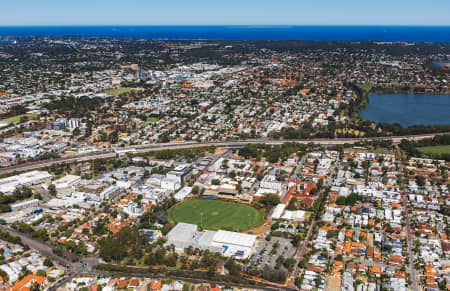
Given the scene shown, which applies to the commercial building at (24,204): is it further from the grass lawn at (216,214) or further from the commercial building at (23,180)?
the grass lawn at (216,214)

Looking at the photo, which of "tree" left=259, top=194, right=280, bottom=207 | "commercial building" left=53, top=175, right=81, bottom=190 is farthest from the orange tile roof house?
"tree" left=259, top=194, right=280, bottom=207

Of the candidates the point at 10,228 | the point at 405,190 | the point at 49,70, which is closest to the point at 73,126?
the point at 10,228

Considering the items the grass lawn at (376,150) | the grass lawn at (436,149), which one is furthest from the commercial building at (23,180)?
the grass lawn at (436,149)

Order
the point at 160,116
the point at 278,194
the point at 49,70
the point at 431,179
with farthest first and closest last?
the point at 49,70 < the point at 160,116 < the point at 431,179 < the point at 278,194

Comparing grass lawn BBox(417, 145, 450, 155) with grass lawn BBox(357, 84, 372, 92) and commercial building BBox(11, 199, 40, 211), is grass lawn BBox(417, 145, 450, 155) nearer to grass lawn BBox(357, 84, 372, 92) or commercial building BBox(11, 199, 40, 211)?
grass lawn BBox(357, 84, 372, 92)

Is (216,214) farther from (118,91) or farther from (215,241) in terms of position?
(118,91)

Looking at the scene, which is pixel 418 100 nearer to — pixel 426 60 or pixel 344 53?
pixel 426 60

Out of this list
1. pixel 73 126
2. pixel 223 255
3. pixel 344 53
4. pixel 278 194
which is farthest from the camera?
pixel 344 53

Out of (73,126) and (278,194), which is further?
(73,126)

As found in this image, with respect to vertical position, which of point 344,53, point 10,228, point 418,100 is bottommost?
point 10,228
